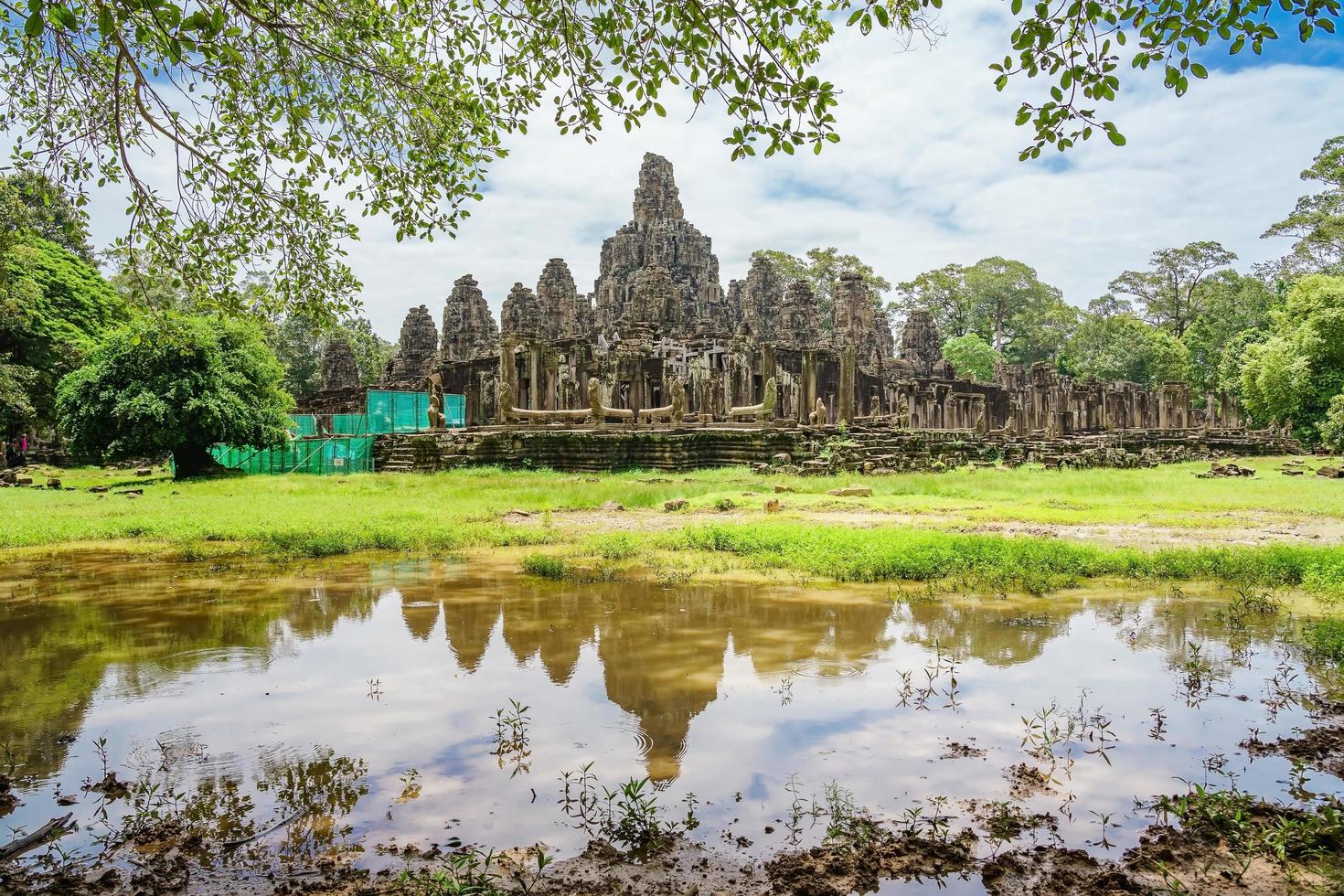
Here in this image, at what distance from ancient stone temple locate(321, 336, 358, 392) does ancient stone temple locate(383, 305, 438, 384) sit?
266 centimetres

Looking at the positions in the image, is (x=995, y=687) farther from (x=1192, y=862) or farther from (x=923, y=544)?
(x=923, y=544)

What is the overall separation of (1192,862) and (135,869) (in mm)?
Result: 3826

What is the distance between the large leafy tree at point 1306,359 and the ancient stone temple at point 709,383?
135 inches

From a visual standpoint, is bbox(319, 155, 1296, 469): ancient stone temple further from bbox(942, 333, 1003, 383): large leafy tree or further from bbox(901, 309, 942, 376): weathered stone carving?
bbox(942, 333, 1003, 383): large leafy tree

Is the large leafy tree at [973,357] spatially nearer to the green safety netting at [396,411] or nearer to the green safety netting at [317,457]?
the green safety netting at [396,411]

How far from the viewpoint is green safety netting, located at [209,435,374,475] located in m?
26.0

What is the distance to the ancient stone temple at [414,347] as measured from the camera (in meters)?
Answer: 48.1

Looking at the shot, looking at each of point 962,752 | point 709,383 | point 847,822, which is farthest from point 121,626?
point 709,383

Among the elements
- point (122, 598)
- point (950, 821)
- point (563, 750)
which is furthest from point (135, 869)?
point (122, 598)

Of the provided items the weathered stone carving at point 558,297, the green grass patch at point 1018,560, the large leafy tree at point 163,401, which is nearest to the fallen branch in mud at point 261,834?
the green grass patch at point 1018,560

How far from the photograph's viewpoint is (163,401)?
21.7 metres

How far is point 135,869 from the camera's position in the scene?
2957mm

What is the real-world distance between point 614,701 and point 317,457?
2410 centimetres

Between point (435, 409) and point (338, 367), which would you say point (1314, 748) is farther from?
point (338, 367)
